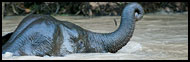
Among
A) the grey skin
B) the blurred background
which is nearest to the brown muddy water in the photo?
the grey skin

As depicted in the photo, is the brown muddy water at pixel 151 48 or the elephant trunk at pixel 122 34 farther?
the elephant trunk at pixel 122 34

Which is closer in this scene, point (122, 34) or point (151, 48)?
point (122, 34)

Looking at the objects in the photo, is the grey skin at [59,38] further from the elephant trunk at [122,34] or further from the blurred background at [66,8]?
the blurred background at [66,8]

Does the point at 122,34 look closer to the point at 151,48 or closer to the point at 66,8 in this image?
the point at 151,48

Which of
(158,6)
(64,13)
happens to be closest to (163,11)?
(158,6)

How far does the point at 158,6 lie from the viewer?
1794 centimetres

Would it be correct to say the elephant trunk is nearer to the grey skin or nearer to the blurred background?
the grey skin

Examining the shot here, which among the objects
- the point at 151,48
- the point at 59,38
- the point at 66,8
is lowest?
the point at 66,8

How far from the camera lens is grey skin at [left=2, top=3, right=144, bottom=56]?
486 centimetres

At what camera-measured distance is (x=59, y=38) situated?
496cm

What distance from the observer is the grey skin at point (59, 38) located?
16.0ft

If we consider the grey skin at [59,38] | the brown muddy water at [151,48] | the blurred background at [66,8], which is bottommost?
the blurred background at [66,8]

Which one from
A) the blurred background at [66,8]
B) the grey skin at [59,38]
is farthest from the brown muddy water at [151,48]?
the blurred background at [66,8]

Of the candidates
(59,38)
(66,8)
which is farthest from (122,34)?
(66,8)
